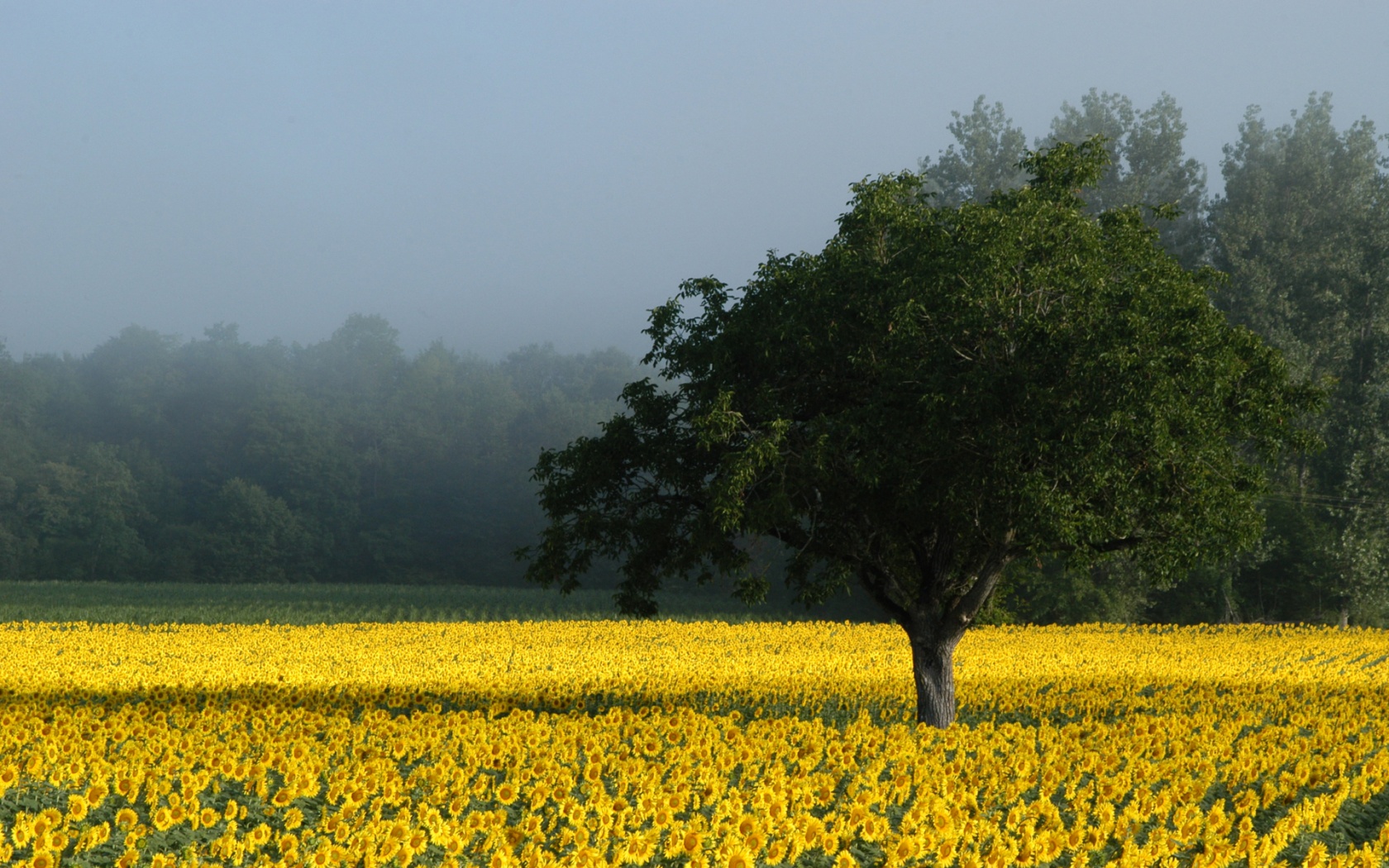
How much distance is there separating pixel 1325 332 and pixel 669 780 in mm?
43214

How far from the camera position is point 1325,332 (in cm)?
4338

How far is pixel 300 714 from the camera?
1060 centimetres

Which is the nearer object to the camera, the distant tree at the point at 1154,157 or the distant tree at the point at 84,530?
the distant tree at the point at 1154,157

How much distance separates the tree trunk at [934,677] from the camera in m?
14.3

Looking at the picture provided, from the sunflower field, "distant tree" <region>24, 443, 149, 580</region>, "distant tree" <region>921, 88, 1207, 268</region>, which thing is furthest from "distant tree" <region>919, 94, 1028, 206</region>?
"distant tree" <region>24, 443, 149, 580</region>

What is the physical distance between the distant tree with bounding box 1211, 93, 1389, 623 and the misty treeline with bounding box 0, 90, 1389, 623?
94 mm

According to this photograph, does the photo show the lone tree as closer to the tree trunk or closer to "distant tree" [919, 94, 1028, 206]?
the tree trunk

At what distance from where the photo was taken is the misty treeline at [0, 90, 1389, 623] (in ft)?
135

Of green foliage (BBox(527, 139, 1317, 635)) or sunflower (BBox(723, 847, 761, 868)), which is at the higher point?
green foliage (BBox(527, 139, 1317, 635))

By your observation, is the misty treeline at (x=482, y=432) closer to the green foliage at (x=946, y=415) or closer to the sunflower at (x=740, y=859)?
the green foliage at (x=946, y=415)

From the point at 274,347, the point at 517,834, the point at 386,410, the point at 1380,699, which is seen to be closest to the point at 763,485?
the point at 517,834

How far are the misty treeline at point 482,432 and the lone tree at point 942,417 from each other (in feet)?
6.90

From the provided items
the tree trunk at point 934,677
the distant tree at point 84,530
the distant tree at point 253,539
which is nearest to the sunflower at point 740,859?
the tree trunk at point 934,677

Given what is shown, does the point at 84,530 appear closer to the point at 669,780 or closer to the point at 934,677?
the point at 934,677
